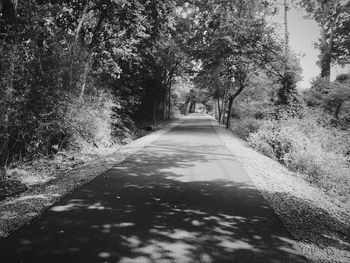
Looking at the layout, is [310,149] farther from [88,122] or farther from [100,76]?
[100,76]

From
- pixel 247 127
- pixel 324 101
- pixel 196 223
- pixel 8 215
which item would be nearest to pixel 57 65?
pixel 8 215

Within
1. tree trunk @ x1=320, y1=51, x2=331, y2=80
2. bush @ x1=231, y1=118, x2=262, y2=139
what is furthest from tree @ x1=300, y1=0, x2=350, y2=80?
bush @ x1=231, y1=118, x2=262, y2=139

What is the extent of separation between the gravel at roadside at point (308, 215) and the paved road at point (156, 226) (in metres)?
0.23

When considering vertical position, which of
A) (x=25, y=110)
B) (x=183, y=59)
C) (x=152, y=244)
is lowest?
(x=152, y=244)

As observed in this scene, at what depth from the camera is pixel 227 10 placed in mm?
8414

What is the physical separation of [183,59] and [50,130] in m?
23.8

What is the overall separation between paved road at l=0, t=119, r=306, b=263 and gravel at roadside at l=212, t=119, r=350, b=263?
0.74ft

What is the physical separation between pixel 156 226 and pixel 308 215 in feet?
9.76

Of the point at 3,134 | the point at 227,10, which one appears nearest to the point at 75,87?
the point at 3,134

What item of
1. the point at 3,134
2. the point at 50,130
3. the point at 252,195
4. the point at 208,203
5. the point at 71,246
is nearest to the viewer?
the point at 71,246

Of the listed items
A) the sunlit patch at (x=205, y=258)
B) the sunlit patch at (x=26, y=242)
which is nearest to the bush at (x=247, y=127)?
the sunlit patch at (x=205, y=258)

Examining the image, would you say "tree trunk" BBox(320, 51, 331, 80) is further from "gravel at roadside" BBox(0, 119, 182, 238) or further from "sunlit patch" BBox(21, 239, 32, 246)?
"sunlit patch" BBox(21, 239, 32, 246)

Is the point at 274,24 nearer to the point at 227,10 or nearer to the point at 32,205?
the point at 227,10

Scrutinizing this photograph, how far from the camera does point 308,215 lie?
5473 millimetres
